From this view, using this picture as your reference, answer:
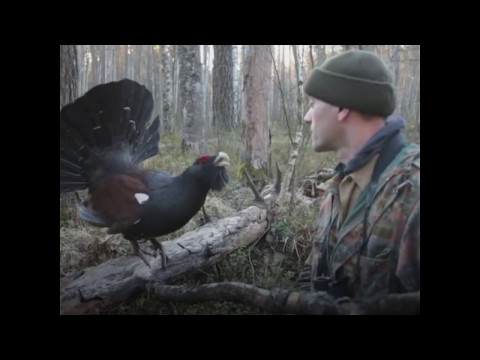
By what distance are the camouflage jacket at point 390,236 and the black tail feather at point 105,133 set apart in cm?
78

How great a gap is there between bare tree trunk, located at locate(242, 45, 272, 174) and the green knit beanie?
0.38 m


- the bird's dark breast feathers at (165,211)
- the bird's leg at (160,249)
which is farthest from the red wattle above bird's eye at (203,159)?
the bird's leg at (160,249)

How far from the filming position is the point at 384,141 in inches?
53.0

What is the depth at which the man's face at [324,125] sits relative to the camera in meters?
1.42

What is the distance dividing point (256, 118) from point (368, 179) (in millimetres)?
551

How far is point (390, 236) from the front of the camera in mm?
1324

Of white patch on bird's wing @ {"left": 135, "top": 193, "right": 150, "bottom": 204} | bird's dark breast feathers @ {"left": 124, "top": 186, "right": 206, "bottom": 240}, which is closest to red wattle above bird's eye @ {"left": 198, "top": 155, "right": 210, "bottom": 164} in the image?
bird's dark breast feathers @ {"left": 124, "top": 186, "right": 206, "bottom": 240}

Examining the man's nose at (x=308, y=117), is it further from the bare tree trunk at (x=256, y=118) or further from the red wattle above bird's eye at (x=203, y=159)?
the red wattle above bird's eye at (x=203, y=159)

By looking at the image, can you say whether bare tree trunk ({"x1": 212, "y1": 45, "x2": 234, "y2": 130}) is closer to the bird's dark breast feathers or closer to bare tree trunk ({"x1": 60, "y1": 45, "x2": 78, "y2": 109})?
the bird's dark breast feathers

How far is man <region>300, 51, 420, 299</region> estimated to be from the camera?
1.33 metres

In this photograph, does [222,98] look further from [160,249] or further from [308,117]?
[160,249]

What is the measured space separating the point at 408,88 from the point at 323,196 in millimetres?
450
